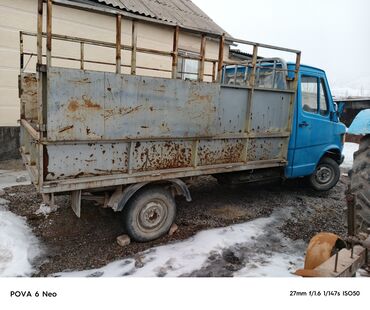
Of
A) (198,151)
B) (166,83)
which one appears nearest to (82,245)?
(198,151)

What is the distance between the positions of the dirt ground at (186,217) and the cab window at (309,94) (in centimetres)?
147

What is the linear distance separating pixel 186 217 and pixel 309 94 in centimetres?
285

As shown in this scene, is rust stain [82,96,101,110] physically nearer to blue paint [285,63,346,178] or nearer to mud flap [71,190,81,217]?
mud flap [71,190,81,217]

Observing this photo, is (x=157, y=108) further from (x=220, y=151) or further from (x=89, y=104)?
(x=220, y=151)

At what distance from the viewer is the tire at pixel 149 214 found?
12.0 feet

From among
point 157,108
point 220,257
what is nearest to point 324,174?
point 220,257

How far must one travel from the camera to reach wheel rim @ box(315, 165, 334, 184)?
563cm

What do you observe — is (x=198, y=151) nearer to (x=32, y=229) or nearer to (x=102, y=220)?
(x=102, y=220)

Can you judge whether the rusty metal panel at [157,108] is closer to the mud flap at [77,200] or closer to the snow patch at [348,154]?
the mud flap at [77,200]

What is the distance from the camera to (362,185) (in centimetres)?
329

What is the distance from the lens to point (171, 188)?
399 centimetres

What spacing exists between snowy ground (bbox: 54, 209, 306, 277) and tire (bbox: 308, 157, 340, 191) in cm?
188

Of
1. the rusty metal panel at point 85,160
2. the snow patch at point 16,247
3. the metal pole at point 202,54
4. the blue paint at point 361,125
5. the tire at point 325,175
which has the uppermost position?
the metal pole at point 202,54

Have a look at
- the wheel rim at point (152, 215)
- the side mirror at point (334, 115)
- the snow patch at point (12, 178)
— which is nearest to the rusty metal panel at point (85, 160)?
the wheel rim at point (152, 215)
